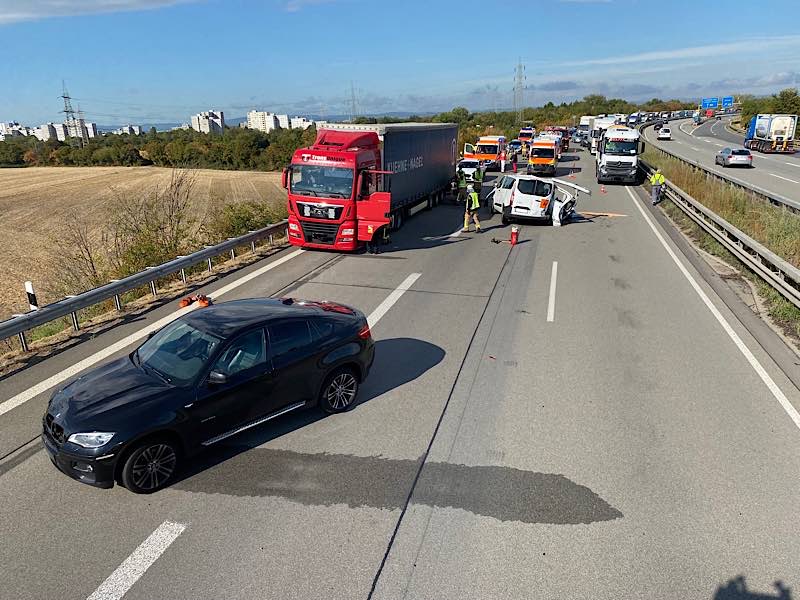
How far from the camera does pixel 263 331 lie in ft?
21.6

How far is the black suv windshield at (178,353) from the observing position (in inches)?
239

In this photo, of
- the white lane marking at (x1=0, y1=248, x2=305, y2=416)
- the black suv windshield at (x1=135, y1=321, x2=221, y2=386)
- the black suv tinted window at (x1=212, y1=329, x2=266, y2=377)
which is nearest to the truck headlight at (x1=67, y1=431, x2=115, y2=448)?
the black suv windshield at (x1=135, y1=321, x2=221, y2=386)

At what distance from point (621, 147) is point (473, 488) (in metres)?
30.9

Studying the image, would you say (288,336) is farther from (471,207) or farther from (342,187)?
(471,207)

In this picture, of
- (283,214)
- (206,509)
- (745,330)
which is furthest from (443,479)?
(283,214)

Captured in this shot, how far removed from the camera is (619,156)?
3167cm

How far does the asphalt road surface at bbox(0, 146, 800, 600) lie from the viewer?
465cm

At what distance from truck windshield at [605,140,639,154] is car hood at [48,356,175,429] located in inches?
1236

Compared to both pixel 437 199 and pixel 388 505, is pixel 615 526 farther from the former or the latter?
pixel 437 199

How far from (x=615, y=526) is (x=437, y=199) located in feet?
68.4

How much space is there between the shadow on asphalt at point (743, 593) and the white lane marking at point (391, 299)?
6802mm

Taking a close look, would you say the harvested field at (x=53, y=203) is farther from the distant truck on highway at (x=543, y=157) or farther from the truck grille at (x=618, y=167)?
the truck grille at (x=618, y=167)

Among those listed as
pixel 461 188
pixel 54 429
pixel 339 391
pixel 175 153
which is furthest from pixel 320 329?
pixel 175 153

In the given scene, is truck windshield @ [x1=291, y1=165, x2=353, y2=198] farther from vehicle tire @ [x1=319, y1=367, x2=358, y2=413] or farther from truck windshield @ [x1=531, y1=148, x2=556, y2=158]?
truck windshield @ [x1=531, y1=148, x2=556, y2=158]
